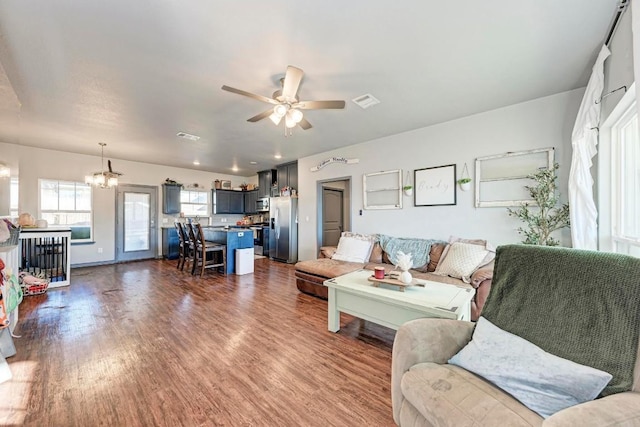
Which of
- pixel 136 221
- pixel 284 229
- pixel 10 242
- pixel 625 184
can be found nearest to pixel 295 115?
pixel 625 184

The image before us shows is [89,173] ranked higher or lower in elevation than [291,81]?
lower

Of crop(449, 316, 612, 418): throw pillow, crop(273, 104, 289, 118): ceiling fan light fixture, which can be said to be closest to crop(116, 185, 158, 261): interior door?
crop(273, 104, 289, 118): ceiling fan light fixture

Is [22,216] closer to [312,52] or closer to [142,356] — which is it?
[142,356]

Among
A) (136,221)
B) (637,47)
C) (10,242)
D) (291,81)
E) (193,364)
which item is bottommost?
(193,364)

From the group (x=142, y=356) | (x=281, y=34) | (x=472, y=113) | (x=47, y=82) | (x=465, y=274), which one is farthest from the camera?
(x=472, y=113)

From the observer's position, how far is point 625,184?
2295 mm

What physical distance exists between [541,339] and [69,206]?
26.4 feet

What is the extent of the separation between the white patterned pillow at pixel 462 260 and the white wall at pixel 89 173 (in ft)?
23.1

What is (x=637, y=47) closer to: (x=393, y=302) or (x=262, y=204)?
(x=393, y=302)

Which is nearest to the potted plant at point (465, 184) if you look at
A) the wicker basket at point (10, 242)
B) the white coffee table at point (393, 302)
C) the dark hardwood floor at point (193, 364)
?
the white coffee table at point (393, 302)

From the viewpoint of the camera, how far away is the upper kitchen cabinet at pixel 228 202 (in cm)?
804

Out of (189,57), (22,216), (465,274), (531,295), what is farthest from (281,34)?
(22,216)

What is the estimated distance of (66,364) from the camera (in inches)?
80.4

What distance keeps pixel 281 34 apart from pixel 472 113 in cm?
290
